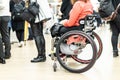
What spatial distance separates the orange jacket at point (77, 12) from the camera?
409 centimetres

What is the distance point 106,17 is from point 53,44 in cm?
128

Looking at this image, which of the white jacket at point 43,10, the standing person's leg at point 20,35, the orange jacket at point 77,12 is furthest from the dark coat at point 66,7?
the standing person's leg at point 20,35

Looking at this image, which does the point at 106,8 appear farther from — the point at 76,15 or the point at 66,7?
the point at 76,15

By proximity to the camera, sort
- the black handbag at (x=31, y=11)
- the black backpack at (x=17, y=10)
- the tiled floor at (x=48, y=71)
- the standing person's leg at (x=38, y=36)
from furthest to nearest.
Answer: the black backpack at (x=17, y=10) < the standing person's leg at (x=38, y=36) < the black handbag at (x=31, y=11) < the tiled floor at (x=48, y=71)

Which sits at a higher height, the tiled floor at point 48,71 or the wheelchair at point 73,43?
the wheelchair at point 73,43

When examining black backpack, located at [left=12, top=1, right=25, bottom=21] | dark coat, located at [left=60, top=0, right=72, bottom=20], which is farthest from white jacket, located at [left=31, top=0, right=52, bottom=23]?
black backpack, located at [left=12, top=1, right=25, bottom=21]

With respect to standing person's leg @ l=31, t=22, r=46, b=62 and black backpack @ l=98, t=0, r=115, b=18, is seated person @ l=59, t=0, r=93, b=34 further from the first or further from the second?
black backpack @ l=98, t=0, r=115, b=18

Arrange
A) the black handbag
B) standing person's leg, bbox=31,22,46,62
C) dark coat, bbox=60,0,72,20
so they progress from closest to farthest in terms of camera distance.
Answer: the black handbag → standing person's leg, bbox=31,22,46,62 → dark coat, bbox=60,0,72,20

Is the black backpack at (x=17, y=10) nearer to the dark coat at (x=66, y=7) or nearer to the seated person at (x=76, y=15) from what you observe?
the dark coat at (x=66, y=7)

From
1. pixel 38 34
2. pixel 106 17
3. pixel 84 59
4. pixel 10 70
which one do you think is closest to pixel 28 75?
pixel 10 70

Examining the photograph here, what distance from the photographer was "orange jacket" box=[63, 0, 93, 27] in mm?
4094

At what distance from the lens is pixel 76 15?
13.4 feet

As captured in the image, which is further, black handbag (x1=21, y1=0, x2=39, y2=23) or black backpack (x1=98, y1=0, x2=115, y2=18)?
black backpack (x1=98, y1=0, x2=115, y2=18)

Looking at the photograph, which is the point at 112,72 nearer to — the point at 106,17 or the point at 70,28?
the point at 70,28
